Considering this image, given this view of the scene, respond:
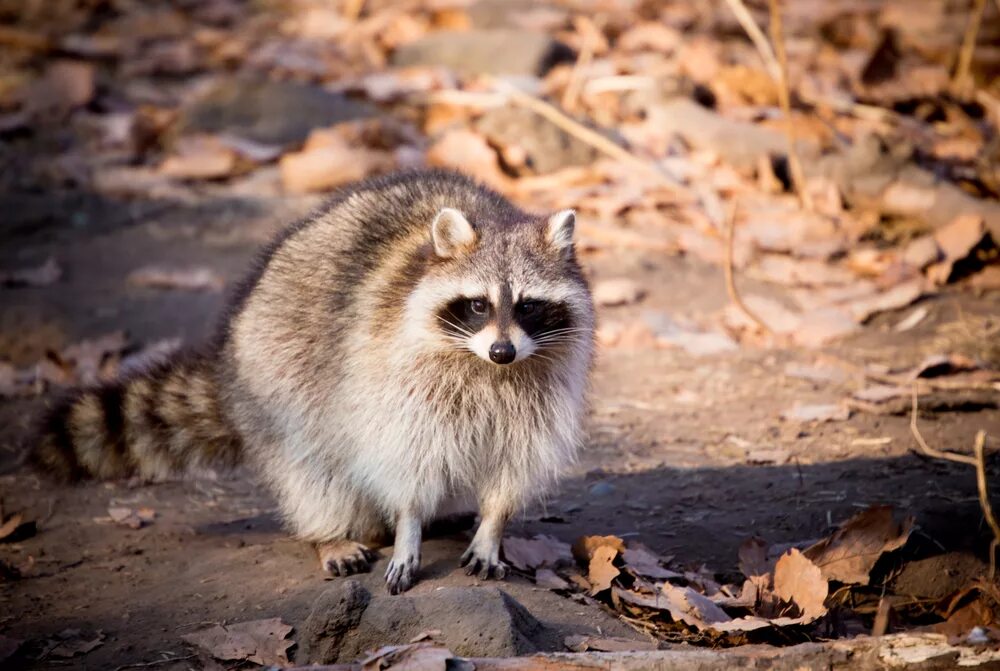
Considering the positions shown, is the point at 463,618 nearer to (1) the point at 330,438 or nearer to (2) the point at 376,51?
(1) the point at 330,438

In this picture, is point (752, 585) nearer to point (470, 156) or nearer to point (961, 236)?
point (961, 236)

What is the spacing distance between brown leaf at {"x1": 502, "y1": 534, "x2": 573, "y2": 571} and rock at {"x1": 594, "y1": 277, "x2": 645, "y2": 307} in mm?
2328

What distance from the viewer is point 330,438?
359 cm

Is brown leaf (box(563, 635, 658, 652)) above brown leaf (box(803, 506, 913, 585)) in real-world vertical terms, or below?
above

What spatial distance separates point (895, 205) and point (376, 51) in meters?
4.22

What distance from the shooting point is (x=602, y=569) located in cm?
327

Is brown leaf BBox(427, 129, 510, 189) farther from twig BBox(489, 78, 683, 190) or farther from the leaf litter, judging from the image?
the leaf litter

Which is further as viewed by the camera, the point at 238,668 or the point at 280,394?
the point at 280,394

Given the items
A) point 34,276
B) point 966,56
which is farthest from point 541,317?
point 966,56

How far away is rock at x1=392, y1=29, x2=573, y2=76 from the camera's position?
814cm

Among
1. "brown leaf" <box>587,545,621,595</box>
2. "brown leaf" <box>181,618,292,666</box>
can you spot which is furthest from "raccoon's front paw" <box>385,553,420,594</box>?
"brown leaf" <box>587,545,621,595</box>

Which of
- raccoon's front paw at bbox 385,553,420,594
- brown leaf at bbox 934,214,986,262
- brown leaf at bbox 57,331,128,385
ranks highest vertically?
brown leaf at bbox 934,214,986,262

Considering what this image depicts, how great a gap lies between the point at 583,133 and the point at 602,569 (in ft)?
14.0

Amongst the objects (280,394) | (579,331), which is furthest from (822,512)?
(280,394)
